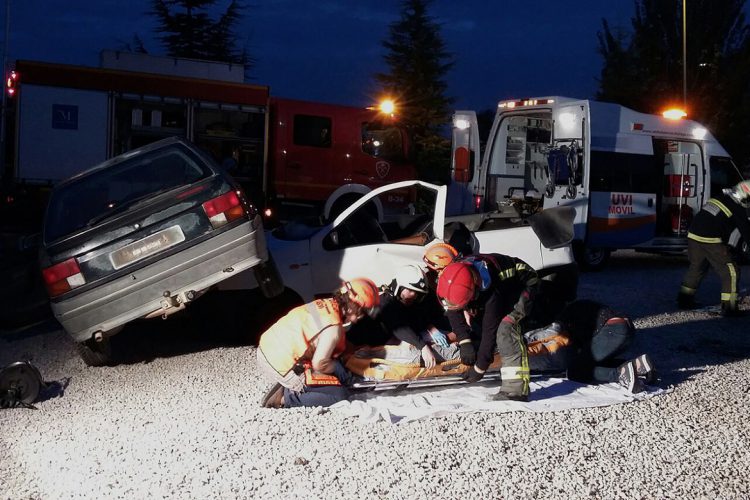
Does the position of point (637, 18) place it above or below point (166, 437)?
above

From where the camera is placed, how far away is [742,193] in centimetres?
1023

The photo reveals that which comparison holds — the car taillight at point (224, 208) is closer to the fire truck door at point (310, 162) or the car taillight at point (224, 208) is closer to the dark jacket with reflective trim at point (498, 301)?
the dark jacket with reflective trim at point (498, 301)

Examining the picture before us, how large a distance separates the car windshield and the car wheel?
91 cm

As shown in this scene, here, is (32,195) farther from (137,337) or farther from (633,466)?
(633,466)

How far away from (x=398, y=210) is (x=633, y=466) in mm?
10718

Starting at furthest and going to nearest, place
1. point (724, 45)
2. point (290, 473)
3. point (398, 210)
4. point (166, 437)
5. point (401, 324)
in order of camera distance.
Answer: point (724, 45) → point (398, 210) → point (401, 324) → point (166, 437) → point (290, 473)

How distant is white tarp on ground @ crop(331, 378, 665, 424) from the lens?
581 cm

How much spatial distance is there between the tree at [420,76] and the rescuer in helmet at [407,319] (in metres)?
19.4

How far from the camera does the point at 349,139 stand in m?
15.7

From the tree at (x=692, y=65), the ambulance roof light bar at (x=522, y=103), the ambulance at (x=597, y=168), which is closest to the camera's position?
the ambulance at (x=597, y=168)

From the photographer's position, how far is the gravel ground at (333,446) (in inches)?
184

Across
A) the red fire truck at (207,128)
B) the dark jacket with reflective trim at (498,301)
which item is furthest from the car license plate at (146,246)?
the red fire truck at (207,128)

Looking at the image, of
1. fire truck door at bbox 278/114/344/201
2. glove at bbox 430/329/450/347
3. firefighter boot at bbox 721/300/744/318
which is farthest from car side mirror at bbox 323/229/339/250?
fire truck door at bbox 278/114/344/201

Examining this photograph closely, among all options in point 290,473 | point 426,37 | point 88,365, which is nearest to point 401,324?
point 290,473
